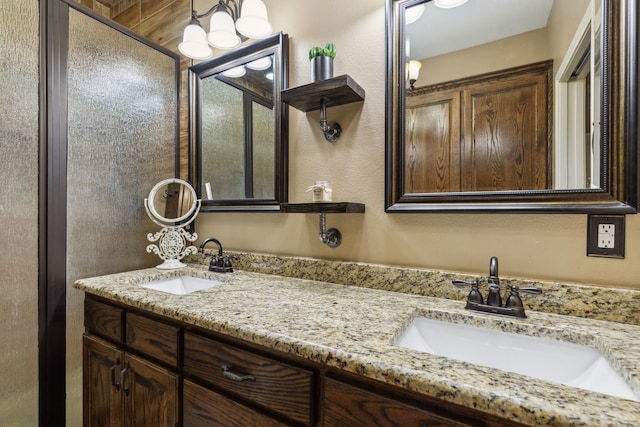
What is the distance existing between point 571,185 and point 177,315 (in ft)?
4.24

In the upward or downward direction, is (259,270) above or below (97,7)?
below

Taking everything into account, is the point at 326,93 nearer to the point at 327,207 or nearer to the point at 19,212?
the point at 327,207

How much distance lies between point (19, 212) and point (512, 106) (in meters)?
2.00

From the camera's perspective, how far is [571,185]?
0.97 m

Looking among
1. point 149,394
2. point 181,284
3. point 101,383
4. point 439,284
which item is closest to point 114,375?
point 101,383

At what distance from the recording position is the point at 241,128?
5.56 ft

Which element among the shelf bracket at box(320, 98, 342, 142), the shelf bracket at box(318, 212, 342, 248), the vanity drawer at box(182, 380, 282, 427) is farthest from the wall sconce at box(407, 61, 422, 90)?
the vanity drawer at box(182, 380, 282, 427)

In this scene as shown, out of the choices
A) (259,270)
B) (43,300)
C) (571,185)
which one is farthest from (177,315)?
(571,185)

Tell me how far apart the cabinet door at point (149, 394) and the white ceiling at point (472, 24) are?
1.48m

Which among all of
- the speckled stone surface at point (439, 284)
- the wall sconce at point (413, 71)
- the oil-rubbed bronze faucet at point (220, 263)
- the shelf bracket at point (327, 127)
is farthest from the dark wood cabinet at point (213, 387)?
the wall sconce at point (413, 71)

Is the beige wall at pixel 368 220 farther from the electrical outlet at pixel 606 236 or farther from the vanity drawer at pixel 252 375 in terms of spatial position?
the vanity drawer at pixel 252 375

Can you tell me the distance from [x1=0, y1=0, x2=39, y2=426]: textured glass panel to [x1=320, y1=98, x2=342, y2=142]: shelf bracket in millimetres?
1275

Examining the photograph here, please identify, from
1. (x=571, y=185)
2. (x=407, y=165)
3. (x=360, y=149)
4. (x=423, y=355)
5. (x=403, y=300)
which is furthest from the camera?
(x=360, y=149)

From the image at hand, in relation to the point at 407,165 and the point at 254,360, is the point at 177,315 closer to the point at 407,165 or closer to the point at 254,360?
the point at 254,360
